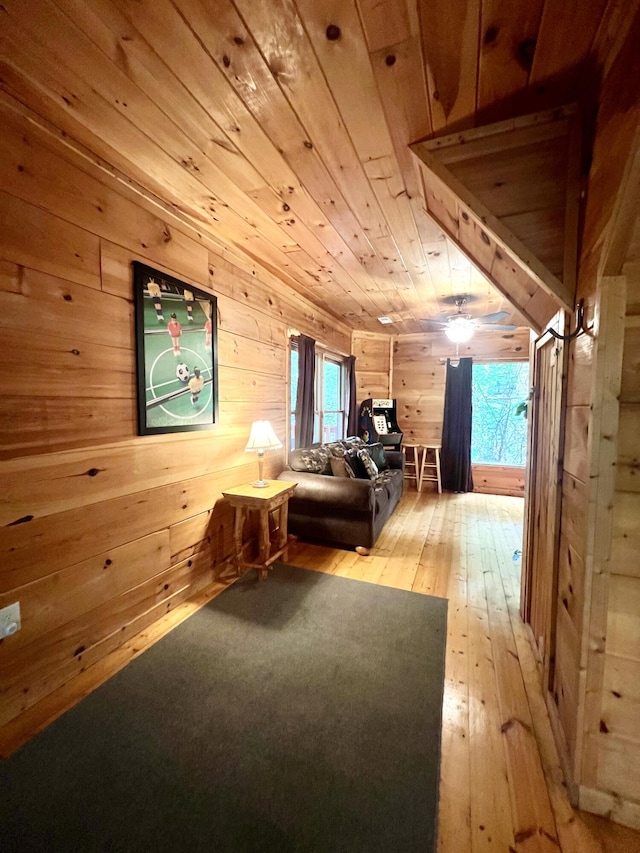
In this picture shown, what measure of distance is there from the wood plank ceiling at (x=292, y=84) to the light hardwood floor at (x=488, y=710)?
1.84 metres

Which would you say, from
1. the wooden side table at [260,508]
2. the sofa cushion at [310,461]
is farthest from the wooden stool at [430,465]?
the wooden side table at [260,508]

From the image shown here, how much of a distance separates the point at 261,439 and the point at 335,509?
98cm

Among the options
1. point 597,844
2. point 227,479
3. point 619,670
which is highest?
point 227,479

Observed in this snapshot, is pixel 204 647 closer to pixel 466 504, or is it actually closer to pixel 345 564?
pixel 345 564

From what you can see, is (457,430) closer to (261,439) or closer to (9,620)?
(261,439)

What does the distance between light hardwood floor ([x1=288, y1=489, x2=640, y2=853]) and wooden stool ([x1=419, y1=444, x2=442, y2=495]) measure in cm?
211

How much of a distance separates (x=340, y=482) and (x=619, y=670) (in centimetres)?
211

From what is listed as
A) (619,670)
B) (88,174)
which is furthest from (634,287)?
(88,174)

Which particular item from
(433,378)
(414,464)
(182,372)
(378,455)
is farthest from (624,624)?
(433,378)

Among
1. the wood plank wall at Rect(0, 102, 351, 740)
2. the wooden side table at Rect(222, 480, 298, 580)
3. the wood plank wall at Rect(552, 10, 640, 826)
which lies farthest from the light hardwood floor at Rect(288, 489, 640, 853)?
the wood plank wall at Rect(0, 102, 351, 740)

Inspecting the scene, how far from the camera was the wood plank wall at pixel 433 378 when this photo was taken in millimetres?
5094

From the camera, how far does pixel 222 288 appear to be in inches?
99.0

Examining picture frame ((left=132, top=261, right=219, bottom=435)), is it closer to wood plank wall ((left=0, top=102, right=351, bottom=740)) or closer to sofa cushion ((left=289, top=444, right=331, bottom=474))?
wood plank wall ((left=0, top=102, right=351, bottom=740))

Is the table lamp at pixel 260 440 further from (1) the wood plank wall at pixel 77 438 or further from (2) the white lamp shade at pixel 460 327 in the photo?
(2) the white lamp shade at pixel 460 327
